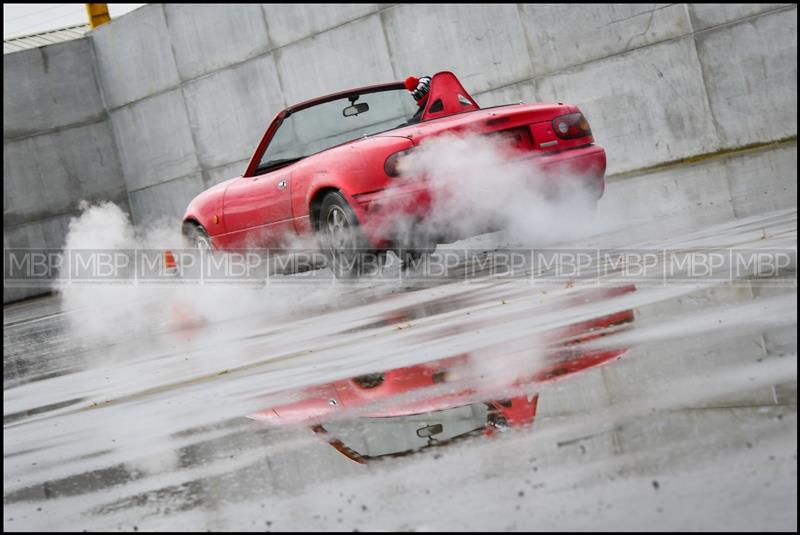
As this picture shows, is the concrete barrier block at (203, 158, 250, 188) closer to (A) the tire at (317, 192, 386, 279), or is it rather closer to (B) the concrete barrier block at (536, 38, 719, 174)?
(B) the concrete barrier block at (536, 38, 719, 174)

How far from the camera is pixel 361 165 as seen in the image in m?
8.10

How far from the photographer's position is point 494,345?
16.6 feet

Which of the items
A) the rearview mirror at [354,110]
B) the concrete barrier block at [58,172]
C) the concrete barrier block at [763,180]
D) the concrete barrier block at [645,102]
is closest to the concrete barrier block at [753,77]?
the concrete barrier block at [645,102]

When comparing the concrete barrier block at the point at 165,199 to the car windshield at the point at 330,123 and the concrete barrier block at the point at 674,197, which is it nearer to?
the concrete barrier block at the point at 674,197

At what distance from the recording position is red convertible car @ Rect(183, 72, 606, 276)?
8.04 m

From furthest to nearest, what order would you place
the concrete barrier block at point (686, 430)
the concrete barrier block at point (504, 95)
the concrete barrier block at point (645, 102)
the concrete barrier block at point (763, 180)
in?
the concrete barrier block at point (504, 95)
the concrete barrier block at point (645, 102)
the concrete barrier block at point (763, 180)
the concrete barrier block at point (686, 430)

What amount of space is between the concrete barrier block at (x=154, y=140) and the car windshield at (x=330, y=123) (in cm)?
1177

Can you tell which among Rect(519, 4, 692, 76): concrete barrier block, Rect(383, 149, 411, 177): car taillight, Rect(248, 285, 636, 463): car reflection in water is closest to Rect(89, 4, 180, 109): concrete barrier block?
Rect(519, 4, 692, 76): concrete barrier block

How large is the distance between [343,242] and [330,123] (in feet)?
4.33

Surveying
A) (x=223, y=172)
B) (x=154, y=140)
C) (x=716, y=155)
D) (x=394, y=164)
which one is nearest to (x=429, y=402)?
(x=394, y=164)

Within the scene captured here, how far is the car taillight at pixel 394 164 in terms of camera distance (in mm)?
7980

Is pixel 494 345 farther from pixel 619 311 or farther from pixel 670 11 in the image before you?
pixel 670 11

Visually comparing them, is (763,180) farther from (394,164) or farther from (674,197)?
(394,164)

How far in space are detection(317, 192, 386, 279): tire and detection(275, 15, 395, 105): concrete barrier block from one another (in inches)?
366
